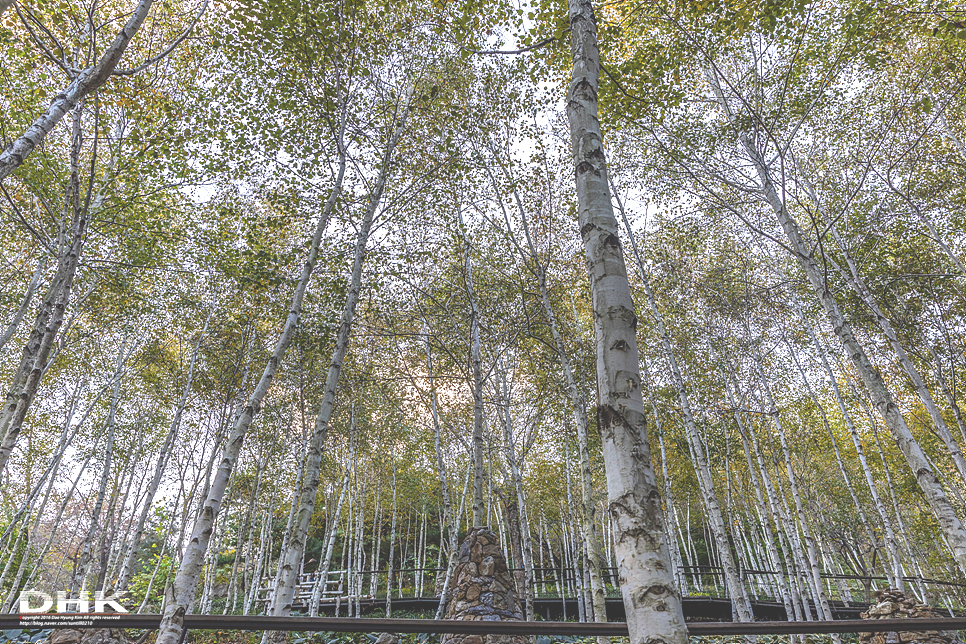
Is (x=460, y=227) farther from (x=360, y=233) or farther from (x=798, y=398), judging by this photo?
(x=798, y=398)

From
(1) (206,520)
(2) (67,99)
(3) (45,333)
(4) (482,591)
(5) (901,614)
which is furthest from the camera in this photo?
(4) (482,591)

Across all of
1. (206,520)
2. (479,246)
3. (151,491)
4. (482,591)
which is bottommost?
(482,591)

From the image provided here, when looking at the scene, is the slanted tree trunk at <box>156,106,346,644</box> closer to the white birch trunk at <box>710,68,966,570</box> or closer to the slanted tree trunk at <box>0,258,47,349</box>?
the slanted tree trunk at <box>0,258,47,349</box>

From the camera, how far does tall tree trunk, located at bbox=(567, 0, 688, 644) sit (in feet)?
4.68

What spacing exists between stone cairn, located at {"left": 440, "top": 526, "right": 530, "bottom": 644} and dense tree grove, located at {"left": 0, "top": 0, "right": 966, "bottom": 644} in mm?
1630

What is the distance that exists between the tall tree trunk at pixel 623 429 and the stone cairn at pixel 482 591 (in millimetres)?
3688

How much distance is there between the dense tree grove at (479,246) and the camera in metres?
4.21

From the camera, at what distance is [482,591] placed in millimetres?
4781

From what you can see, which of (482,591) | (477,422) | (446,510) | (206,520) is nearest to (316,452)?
(206,520)

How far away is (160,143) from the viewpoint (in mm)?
6547

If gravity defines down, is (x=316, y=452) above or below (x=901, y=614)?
above

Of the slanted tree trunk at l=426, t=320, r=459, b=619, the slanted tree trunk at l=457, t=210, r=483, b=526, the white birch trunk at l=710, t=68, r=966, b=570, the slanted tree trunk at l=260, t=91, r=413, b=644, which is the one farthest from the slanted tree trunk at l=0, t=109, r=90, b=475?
the white birch trunk at l=710, t=68, r=966, b=570

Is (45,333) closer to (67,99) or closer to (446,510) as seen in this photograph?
(67,99)

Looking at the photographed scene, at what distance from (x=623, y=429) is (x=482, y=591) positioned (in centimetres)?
418
